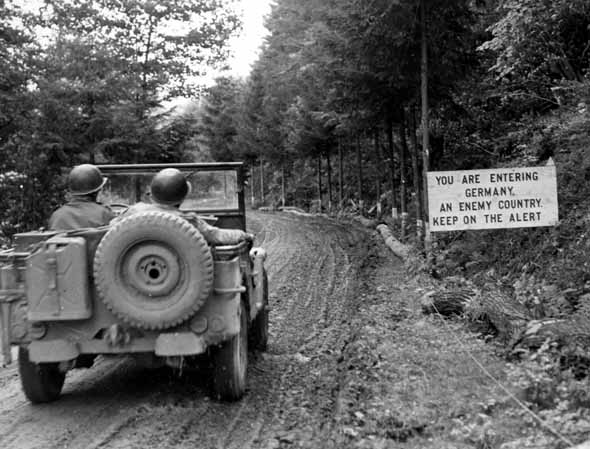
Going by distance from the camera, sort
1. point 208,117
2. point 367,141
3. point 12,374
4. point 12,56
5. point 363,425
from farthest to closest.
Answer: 1. point 208,117
2. point 367,141
3. point 12,56
4. point 12,374
5. point 363,425

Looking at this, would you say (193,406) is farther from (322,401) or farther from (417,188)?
(417,188)

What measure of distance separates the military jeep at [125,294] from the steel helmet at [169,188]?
0.43 metres

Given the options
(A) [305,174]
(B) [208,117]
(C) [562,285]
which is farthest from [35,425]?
(B) [208,117]

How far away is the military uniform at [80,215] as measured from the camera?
5270 mm

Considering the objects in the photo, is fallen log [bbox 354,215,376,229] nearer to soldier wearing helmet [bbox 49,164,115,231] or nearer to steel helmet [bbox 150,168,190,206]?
soldier wearing helmet [bbox 49,164,115,231]

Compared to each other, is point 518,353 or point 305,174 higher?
point 305,174

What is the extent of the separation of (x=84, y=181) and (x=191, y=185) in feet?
6.77

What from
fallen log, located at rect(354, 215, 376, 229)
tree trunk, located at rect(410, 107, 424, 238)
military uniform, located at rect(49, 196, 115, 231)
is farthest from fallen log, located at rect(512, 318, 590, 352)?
fallen log, located at rect(354, 215, 376, 229)

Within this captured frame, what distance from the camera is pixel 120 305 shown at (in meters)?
4.56

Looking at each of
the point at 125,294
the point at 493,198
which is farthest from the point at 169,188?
the point at 493,198

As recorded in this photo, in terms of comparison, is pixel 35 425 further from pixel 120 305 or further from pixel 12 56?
pixel 12 56

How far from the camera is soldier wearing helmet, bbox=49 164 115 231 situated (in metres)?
5.29

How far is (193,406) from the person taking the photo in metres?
5.08

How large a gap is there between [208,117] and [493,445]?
148 feet
